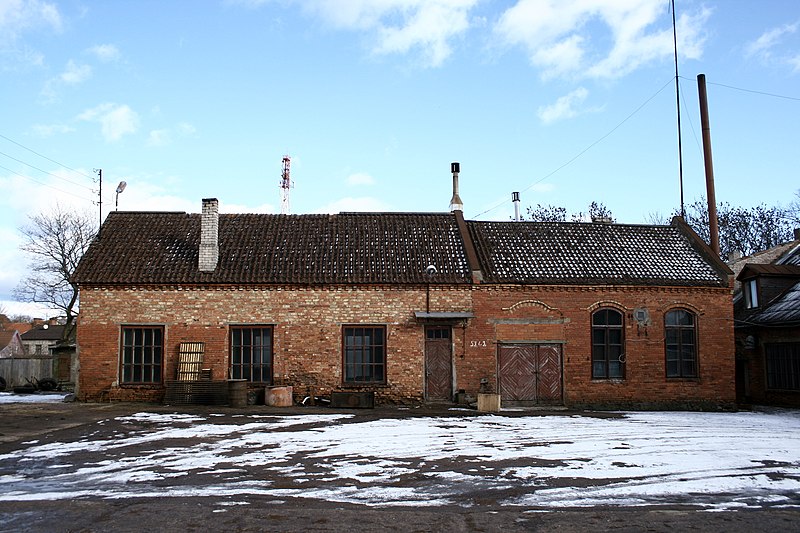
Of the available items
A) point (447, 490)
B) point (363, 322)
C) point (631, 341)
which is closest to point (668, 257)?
point (631, 341)

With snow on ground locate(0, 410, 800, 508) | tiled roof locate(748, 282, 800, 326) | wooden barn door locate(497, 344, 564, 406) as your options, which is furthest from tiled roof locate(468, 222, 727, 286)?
snow on ground locate(0, 410, 800, 508)

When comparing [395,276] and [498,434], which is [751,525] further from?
[395,276]

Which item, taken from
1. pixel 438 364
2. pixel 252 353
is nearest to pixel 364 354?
pixel 438 364

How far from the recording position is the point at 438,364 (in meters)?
19.6

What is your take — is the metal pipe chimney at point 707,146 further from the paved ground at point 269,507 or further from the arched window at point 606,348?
the paved ground at point 269,507

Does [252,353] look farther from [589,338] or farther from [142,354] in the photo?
[589,338]

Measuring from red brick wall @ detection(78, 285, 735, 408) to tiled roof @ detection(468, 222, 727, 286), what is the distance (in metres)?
0.49

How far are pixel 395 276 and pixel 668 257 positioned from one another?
29.8ft

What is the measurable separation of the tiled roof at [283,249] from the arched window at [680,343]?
6.56 meters

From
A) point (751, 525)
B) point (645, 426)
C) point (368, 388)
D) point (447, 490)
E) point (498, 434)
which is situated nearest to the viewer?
point (751, 525)

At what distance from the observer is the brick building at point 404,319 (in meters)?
19.3

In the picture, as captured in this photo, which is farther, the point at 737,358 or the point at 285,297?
the point at 737,358

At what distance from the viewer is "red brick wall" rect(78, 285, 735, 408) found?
19.3m

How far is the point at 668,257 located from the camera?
70.7 feet
